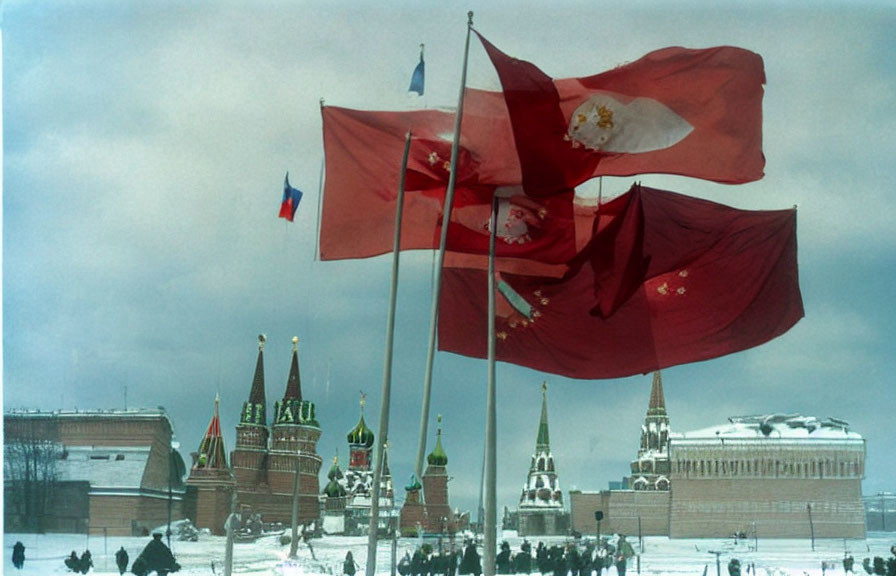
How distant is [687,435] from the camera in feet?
31.2

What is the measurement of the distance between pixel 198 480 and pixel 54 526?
1.20 m

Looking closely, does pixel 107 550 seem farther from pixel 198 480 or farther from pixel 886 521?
pixel 886 521

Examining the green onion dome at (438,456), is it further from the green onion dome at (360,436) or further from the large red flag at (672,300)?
the large red flag at (672,300)

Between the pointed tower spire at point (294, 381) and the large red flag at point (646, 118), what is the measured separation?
8.75 feet

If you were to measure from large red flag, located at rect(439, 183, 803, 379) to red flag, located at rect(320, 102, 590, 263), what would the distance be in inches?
15.8

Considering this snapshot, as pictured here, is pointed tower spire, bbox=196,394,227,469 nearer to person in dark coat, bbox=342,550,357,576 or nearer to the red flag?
person in dark coat, bbox=342,550,357,576

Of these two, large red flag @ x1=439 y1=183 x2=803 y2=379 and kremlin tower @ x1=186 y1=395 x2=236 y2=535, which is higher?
large red flag @ x1=439 y1=183 x2=803 y2=379

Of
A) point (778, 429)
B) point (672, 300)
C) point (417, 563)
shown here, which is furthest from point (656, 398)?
point (417, 563)

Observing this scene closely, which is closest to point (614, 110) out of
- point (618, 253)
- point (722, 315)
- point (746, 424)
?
point (618, 253)

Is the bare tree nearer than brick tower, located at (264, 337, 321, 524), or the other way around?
the bare tree

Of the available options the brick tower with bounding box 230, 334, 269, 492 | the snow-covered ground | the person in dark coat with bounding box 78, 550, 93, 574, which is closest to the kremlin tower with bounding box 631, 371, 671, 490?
the snow-covered ground

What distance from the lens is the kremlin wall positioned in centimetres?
902

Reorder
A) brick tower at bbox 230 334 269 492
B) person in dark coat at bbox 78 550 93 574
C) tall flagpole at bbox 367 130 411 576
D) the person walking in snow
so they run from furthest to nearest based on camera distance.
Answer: the person walking in snow → brick tower at bbox 230 334 269 492 → person in dark coat at bbox 78 550 93 574 → tall flagpole at bbox 367 130 411 576

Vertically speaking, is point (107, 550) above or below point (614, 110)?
below
